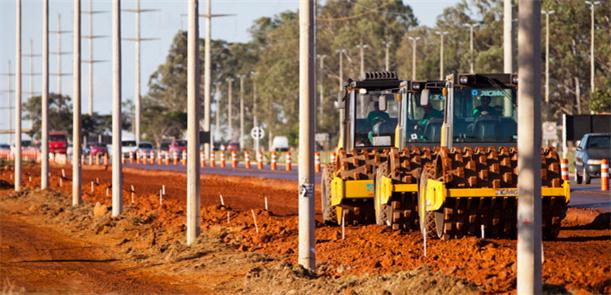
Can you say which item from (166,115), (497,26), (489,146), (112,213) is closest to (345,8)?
(166,115)

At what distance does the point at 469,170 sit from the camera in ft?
66.3

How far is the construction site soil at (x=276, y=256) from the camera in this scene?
16.1m

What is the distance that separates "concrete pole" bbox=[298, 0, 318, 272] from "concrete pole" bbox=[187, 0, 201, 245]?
6.42 metres

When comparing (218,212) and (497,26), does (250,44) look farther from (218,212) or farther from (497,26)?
(218,212)

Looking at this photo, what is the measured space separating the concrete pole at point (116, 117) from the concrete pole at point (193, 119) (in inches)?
311

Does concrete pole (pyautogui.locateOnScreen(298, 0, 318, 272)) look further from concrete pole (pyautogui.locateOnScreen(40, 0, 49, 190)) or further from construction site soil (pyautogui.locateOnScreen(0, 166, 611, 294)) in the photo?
concrete pole (pyautogui.locateOnScreen(40, 0, 49, 190))

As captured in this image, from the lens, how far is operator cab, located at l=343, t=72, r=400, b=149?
25.8 metres

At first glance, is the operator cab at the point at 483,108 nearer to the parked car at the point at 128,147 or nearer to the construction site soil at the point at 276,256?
the construction site soil at the point at 276,256

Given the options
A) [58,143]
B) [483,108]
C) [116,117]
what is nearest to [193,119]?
[483,108]

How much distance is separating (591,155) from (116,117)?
1817cm

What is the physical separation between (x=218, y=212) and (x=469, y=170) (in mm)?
12162

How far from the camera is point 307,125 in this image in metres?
18.4

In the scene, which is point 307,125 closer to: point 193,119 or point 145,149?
point 193,119

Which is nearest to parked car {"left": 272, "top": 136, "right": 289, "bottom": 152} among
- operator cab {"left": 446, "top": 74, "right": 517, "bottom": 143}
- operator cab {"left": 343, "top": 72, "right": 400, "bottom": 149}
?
operator cab {"left": 343, "top": 72, "right": 400, "bottom": 149}
